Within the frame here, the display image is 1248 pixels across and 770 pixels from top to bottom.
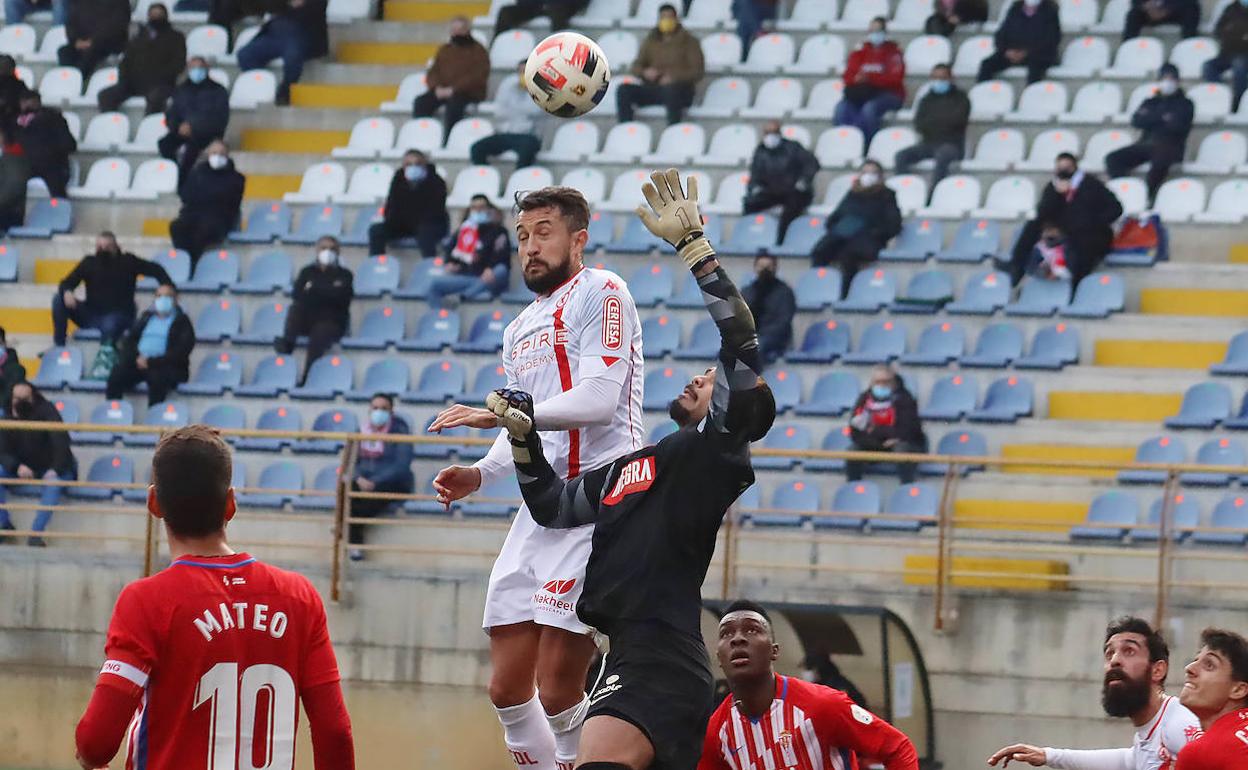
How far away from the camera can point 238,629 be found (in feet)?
15.9

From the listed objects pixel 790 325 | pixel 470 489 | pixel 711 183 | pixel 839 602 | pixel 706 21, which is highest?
pixel 706 21

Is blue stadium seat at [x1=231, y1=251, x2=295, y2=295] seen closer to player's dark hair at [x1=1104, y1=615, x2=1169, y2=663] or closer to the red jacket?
the red jacket

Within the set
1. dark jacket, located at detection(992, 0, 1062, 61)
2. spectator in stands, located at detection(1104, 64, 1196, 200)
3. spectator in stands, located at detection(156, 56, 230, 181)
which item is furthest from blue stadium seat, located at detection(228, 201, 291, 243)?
spectator in stands, located at detection(1104, 64, 1196, 200)

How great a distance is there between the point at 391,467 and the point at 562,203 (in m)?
8.45

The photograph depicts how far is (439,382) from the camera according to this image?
1688cm

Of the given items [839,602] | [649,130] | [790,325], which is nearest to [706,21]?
[649,130]

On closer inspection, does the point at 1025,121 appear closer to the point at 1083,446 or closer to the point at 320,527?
the point at 1083,446

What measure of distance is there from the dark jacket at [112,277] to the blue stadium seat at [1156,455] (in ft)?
28.9

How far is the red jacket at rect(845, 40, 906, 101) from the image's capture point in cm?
1884

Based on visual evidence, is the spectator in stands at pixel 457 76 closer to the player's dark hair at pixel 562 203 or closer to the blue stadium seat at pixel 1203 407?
the blue stadium seat at pixel 1203 407

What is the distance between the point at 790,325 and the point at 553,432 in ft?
32.0

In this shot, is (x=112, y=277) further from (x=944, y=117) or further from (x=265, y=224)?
(x=944, y=117)

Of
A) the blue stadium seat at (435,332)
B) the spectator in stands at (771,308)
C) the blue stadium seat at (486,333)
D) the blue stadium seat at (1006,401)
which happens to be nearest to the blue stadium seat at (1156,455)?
the blue stadium seat at (1006,401)

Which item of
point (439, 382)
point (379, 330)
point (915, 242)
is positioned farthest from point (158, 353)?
point (915, 242)
